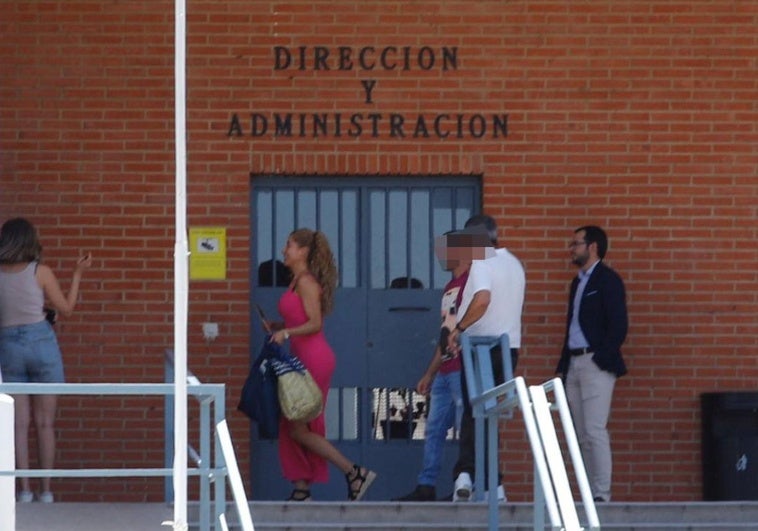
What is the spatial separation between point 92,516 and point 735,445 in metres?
4.18

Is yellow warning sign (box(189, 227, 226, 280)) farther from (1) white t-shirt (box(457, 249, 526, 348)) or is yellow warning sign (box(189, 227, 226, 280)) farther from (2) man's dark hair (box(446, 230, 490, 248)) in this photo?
(1) white t-shirt (box(457, 249, 526, 348))

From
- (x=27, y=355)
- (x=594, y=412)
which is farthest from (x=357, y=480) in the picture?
→ (x=27, y=355)

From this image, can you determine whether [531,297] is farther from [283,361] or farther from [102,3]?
[102,3]

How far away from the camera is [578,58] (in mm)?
11617

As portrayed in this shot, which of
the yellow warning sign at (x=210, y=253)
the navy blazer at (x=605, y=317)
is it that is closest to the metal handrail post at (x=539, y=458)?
the navy blazer at (x=605, y=317)

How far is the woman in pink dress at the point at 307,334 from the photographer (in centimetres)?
1016

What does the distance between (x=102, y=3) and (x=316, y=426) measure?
3.32 meters

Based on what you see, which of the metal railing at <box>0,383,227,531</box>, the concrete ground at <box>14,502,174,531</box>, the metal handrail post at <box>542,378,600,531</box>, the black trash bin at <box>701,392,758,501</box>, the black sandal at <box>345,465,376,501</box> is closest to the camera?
the metal handrail post at <box>542,378,600,531</box>

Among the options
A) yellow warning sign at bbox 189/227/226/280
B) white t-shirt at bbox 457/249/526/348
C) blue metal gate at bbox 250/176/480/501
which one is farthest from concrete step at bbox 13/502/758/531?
yellow warning sign at bbox 189/227/226/280

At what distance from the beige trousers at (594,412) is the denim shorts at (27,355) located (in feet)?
10.6

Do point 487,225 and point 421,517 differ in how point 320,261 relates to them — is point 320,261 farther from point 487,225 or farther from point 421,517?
point 421,517

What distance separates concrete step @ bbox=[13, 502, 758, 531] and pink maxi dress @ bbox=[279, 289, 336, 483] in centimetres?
69

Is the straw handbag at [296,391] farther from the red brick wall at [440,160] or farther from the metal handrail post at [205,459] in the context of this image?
the metal handrail post at [205,459]

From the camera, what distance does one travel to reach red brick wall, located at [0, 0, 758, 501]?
37.6ft
